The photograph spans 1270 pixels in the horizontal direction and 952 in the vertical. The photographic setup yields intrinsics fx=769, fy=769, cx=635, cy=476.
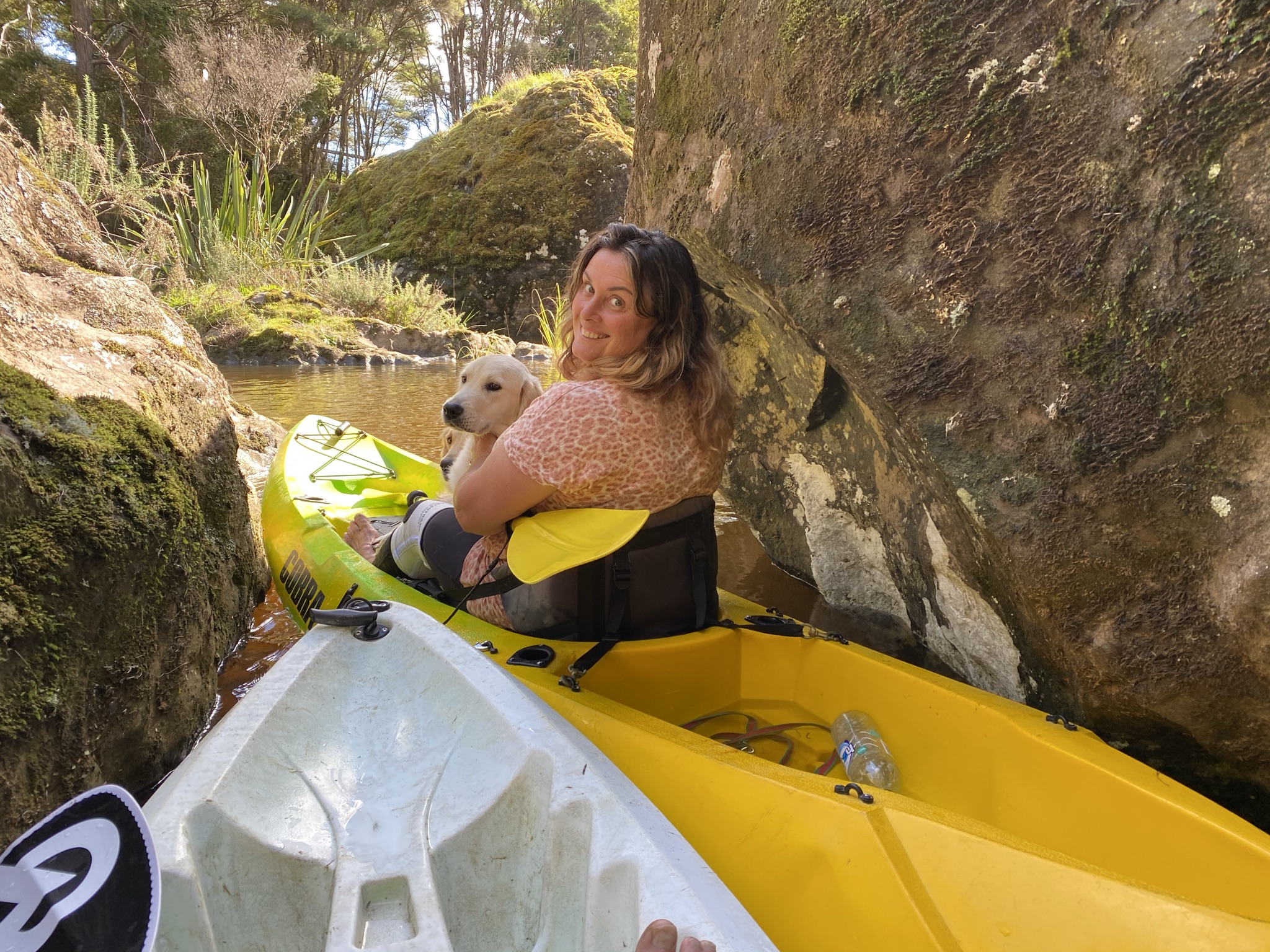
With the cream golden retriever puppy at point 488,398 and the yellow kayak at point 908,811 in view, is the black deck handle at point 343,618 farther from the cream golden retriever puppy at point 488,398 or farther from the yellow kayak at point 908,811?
the cream golden retriever puppy at point 488,398

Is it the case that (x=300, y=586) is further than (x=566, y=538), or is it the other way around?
(x=300, y=586)

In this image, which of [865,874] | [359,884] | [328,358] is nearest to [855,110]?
[865,874]

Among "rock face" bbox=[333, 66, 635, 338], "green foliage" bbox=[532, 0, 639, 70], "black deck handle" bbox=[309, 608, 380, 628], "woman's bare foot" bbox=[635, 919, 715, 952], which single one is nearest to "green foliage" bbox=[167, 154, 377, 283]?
"rock face" bbox=[333, 66, 635, 338]

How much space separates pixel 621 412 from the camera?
1.80 meters

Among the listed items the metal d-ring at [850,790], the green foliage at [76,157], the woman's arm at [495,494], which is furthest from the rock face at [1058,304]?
the green foliage at [76,157]

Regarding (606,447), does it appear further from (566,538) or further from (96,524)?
(96,524)

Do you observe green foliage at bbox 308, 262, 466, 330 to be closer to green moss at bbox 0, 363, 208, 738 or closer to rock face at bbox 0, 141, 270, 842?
rock face at bbox 0, 141, 270, 842

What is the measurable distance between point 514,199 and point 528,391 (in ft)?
41.6

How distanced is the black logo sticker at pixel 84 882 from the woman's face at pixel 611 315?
1.37 m

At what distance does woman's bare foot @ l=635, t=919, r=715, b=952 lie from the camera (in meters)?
0.93

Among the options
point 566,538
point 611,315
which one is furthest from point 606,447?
point 611,315

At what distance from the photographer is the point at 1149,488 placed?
141 centimetres

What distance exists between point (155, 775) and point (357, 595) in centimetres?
77

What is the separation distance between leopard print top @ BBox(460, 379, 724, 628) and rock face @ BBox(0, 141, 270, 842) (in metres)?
0.90
